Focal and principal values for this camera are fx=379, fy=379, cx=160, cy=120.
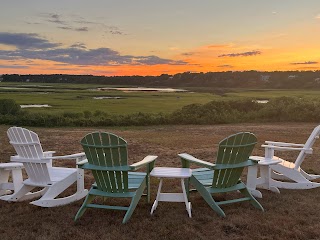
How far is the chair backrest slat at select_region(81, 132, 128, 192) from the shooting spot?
448cm

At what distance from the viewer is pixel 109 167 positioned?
4516 mm

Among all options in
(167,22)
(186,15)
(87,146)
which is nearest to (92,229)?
(87,146)

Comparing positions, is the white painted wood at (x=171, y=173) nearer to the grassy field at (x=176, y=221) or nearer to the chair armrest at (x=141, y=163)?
the chair armrest at (x=141, y=163)

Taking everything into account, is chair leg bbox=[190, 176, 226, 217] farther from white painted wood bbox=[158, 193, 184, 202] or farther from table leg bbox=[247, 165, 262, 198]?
table leg bbox=[247, 165, 262, 198]

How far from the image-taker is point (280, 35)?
56.0 feet

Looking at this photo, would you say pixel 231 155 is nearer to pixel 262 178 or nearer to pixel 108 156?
pixel 262 178

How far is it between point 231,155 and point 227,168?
18 cm

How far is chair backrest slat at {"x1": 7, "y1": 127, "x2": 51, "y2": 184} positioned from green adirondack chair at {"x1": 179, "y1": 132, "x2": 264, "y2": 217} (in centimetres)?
194

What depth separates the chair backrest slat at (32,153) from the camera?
16.6 ft

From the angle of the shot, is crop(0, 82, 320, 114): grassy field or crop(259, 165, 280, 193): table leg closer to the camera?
crop(259, 165, 280, 193): table leg

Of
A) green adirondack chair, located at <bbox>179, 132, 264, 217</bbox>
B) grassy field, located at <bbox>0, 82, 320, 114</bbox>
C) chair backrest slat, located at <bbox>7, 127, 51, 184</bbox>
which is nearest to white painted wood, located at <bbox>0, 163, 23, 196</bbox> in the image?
chair backrest slat, located at <bbox>7, 127, 51, 184</bbox>

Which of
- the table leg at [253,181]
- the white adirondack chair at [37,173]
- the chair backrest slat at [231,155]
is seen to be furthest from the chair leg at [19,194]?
the table leg at [253,181]

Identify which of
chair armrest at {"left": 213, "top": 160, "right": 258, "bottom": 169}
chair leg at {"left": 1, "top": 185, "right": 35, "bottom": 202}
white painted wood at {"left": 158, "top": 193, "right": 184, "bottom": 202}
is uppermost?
chair armrest at {"left": 213, "top": 160, "right": 258, "bottom": 169}

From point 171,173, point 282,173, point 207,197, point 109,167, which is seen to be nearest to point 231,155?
point 207,197
